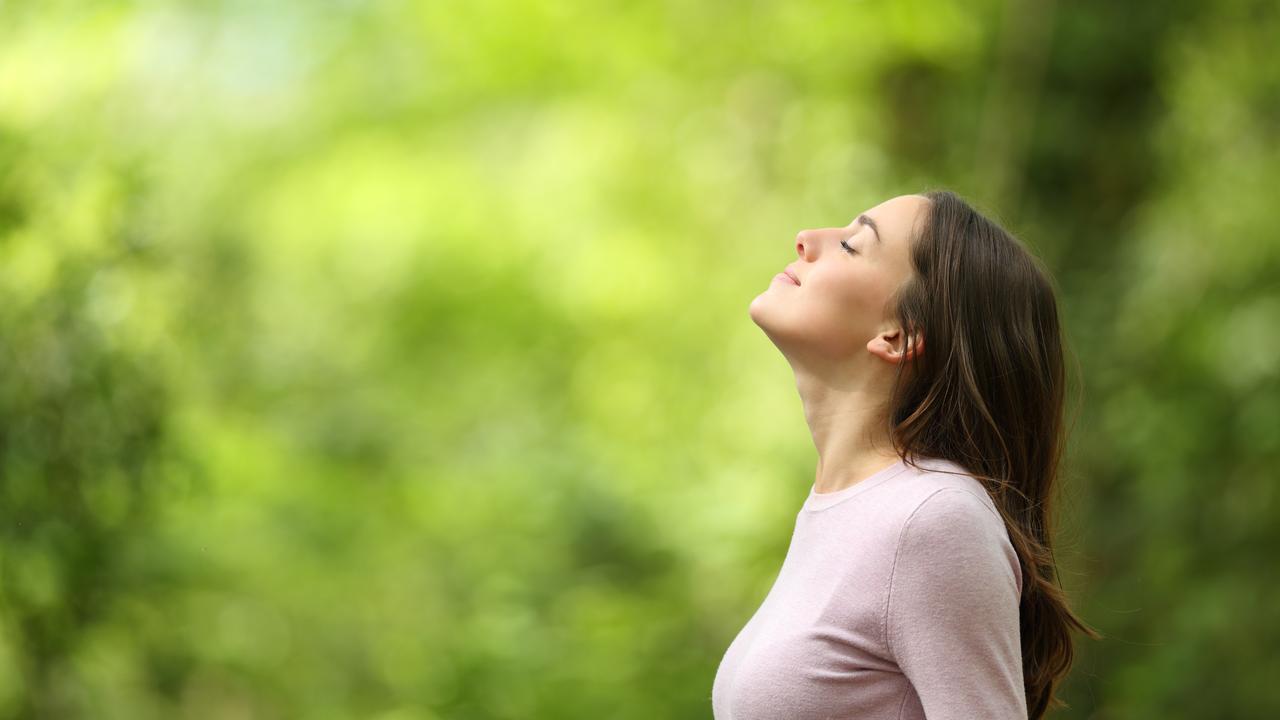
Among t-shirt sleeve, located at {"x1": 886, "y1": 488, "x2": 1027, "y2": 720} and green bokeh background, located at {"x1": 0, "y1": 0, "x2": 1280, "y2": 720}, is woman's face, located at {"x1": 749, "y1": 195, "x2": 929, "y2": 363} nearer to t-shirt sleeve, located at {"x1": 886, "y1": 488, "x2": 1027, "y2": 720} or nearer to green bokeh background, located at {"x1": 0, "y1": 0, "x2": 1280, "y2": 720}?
t-shirt sleeve, located at {"x1": 886, "y1": 488, "x2": 1027, "y2": 720}

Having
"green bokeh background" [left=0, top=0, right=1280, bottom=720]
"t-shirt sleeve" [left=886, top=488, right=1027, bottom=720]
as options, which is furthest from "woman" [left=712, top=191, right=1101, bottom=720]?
"green bokeh background" [left=0, top=0, right=1280, bottom=720]

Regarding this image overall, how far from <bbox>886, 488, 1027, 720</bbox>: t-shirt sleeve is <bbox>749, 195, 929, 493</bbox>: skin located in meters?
0.17

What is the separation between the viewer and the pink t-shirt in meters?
1.27

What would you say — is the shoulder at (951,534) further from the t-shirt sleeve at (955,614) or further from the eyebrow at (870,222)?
the eyebrow at (870,222)

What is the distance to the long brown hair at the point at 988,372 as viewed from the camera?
4.66ft

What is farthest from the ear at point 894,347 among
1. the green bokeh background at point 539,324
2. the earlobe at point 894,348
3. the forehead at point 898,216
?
the green bokeh background at point 539,324

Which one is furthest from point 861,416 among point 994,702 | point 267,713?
point 267,713

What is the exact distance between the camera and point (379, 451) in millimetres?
7391

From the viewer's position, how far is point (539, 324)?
8.15 m

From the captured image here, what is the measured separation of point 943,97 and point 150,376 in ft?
11.9

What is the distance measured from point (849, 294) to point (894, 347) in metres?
0.08

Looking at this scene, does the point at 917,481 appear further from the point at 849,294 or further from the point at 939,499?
the point at 849,294

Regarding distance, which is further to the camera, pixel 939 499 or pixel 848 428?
pixel 848 428

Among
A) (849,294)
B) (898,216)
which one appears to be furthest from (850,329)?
(898,216)
